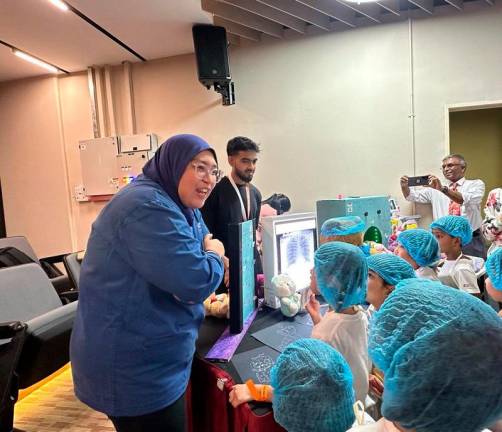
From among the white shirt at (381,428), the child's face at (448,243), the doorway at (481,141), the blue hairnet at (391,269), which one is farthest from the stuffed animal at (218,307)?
the doorway at (481,141)

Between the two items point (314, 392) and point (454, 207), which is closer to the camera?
point (314, 392)

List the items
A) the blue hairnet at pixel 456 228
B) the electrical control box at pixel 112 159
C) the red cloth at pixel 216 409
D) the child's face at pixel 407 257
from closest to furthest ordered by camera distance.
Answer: the red cloth at pixel 216 409
the child's face at pixel 407 257
the blue hairnet at pixel 456 228
the electrical control box at pixel 112 159

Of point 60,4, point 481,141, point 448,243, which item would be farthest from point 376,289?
point 481,141

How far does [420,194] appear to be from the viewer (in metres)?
3.41

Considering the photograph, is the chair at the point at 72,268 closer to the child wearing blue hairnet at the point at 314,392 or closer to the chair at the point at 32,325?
the chair at the point at 32,325

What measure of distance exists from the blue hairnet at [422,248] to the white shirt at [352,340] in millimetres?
720

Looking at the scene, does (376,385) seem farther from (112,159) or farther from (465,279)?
(112,159)

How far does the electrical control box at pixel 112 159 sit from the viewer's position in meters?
4.03

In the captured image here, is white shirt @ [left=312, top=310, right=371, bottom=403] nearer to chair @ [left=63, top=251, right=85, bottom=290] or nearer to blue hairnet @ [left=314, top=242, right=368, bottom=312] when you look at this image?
blue hairnet @ [left=314, top=242, right=368, bottom=312]

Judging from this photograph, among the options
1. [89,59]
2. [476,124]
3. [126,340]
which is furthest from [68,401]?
[476,124]

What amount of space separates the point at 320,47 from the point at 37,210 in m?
4.06

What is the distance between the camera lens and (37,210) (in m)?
4.47

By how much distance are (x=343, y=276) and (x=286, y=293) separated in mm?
440

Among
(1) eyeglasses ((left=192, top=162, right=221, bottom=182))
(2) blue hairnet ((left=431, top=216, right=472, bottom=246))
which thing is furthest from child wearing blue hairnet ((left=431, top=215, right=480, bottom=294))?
(1) eyeglasses ((left=192, top=162, right=221, bottom=182))
